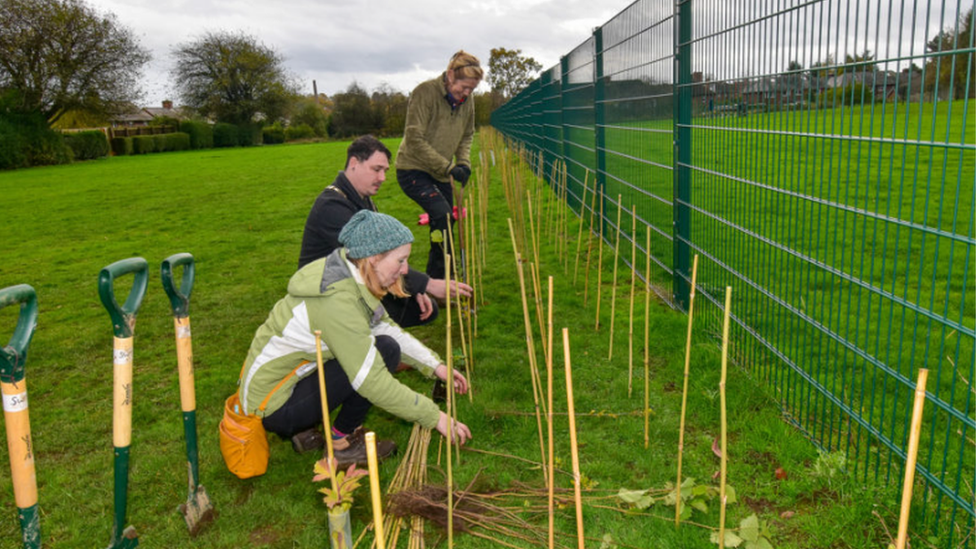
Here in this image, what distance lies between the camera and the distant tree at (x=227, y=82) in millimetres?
45312

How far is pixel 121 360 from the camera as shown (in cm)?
174

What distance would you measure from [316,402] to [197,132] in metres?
41.3

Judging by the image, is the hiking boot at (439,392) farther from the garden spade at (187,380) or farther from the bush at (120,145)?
the bush at (120,145)

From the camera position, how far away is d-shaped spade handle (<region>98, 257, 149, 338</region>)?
5.47 ft

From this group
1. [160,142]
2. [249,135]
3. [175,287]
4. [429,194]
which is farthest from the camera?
[249,135]

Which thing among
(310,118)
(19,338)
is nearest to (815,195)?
(19,338)

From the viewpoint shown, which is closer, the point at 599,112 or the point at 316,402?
the point at 316,402

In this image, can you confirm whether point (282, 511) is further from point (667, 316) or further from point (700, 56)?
point (700, 56)

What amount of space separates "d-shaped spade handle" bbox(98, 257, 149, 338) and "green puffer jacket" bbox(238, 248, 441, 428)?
56cm

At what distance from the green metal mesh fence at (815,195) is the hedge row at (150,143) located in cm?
3402

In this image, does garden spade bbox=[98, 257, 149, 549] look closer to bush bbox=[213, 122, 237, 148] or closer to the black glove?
the black glove

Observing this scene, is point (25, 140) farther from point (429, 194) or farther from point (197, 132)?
point (429, 194)

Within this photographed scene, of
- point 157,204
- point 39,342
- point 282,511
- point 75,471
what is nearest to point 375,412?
point 282,511

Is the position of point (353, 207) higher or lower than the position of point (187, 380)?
higher
